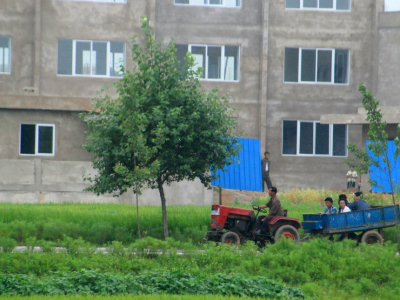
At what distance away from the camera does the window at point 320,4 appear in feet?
119

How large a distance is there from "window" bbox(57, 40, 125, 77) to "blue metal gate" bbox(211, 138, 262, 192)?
6494 mm

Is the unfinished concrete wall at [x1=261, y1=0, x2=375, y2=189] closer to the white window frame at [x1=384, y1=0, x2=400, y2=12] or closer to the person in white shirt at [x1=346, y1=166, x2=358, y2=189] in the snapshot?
the white window frame at [x1=384, y1=0, x2=400, y2=12]

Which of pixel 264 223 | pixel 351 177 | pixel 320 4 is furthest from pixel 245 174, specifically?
pixel 264 223

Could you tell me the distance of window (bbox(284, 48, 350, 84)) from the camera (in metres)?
36.2

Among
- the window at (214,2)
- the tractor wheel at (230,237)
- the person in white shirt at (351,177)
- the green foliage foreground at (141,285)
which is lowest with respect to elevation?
the green foliage foreground at (141,285)

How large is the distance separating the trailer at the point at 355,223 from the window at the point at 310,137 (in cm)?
1414

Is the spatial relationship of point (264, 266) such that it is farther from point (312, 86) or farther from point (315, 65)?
point (315, 65)

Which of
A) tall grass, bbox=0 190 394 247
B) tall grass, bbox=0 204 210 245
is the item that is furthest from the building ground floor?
tall grass, bbox=0 204 210 245

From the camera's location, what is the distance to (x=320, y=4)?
119ft

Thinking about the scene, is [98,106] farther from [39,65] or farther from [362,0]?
[362,0]

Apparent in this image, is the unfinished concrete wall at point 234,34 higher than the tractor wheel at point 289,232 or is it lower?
higher

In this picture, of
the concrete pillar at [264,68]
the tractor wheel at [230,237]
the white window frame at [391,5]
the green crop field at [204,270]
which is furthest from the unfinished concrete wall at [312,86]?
the green crop field at [204,270]

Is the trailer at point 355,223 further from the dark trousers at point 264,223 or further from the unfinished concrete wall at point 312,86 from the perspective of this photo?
the unfinished concrete wall at point 312,86

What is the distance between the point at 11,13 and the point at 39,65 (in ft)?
8.54
